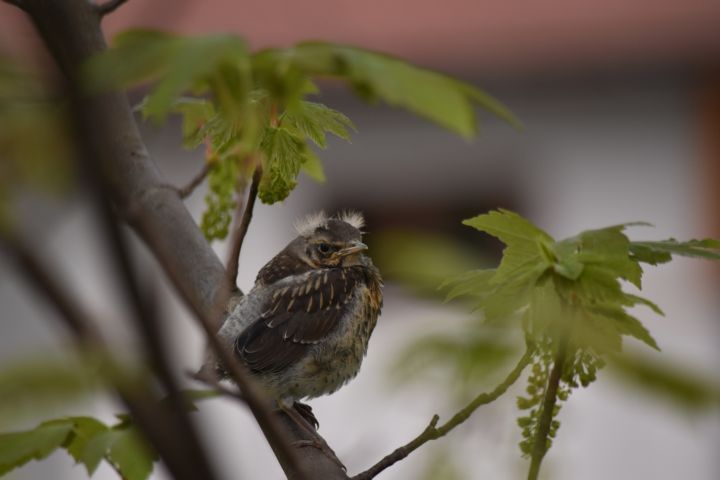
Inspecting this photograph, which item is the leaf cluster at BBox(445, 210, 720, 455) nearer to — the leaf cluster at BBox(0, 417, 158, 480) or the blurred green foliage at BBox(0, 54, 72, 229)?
the blurred green foliage at BBox(0, 54, 72, 229)

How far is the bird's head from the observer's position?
2631 millimetres

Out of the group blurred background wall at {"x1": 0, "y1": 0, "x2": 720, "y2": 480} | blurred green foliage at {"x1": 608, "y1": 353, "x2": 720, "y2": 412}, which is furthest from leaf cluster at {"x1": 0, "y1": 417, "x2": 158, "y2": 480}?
blurred background wall at {"x1": 0, "y1": 0, "x2": 720, "y2": 480}

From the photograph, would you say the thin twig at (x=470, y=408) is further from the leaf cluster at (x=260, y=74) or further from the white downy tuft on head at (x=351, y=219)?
the white downy tuft on head at (x=351, y=219)

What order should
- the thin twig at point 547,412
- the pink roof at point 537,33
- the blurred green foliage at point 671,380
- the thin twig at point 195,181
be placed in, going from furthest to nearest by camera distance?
1. the pink roof at point 537,33
2. the thin twig at point 195,181
3. the thin twig at point 547,412
4. the blurred green foliage at point 671,380

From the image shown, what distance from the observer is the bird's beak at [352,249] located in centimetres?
260

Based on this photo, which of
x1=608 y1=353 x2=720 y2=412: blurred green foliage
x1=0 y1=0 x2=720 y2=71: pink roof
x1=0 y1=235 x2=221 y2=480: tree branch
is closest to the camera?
x1=0 y1=235 x2=221 y2=480: tree branch

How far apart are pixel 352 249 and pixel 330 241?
0.21 feet

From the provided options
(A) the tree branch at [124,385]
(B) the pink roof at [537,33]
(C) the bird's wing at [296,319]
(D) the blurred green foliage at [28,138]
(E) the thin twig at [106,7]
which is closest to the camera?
(A) the tree branch at [124,385]

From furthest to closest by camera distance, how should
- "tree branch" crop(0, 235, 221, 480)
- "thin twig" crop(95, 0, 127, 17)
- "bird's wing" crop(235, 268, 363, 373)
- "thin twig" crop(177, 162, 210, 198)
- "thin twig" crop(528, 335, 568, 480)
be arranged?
1. "bird's wing" crop(235, 268, 363, 373)
2. "thin twig" crop(177, 162, 210, 198)
3. "thin twig" crop(95, 0, 127, 17)
4. "thin twig" crop(528, 335, 568, 480)
5. "tree branch" crop(0, 235, 221, 480)

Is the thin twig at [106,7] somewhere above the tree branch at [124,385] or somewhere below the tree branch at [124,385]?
above

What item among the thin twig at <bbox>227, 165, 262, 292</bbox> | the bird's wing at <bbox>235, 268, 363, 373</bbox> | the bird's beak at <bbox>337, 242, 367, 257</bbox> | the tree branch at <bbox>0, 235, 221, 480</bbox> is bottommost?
the tree branch at <bbox>0, 235, 221, 480</bbox>

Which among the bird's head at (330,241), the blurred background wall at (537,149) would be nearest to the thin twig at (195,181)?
the bird's head at (330,241)

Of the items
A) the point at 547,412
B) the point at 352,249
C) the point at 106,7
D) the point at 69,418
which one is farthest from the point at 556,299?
the point at 352,249

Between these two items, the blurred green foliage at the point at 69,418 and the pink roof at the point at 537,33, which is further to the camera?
the pink roof at the point at 537,33
